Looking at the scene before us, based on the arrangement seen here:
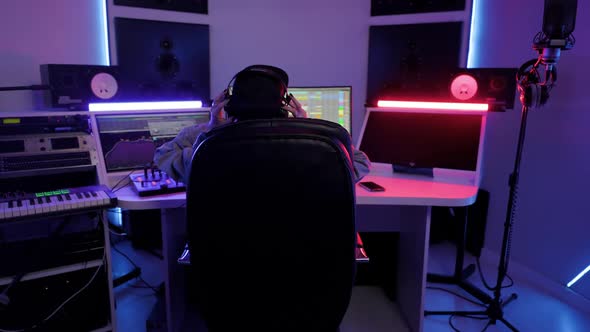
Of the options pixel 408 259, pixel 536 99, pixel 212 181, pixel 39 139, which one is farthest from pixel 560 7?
pixel 39 139

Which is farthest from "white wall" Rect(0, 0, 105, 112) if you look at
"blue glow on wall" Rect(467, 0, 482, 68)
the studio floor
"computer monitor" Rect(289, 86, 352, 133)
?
"blue glow on wall" Rect(467, 0, 482, 68)

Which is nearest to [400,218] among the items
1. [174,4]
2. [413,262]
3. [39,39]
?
[413,262]

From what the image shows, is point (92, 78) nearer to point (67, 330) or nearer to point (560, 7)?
point (67, 330)

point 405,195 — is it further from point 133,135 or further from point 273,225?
point 133,135

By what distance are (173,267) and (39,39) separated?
201cm

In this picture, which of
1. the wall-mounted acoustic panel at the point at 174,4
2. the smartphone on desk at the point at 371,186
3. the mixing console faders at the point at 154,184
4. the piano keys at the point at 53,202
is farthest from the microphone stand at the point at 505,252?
the wall-mounted acoustic panel at the point at 174,4

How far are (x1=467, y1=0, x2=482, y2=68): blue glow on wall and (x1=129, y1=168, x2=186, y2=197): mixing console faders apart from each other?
103 inches

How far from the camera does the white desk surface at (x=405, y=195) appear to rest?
6.15 ft

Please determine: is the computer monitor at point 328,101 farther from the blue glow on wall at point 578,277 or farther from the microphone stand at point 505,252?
the blue glow on wall at point 578,277

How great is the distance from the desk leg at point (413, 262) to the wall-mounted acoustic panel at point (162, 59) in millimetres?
1878

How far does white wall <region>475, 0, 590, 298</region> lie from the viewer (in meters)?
2.62

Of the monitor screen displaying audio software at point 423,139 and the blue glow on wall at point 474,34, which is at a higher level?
the blue glow on wall at point 474,34

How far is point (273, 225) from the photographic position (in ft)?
3.97

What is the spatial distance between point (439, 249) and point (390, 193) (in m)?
1.73
